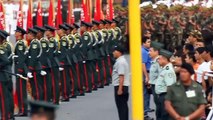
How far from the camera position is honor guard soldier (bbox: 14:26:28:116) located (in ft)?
67.1

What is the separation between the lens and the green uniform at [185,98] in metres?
13.4

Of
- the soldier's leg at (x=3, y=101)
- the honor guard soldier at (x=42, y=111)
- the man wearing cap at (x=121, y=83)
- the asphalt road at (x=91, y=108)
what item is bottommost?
the asphalt road at (x=91, y=108)

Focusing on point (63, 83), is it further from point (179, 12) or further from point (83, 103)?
point (179, 12)

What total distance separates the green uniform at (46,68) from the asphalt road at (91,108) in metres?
0.43

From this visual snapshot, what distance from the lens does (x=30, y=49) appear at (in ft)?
68.7

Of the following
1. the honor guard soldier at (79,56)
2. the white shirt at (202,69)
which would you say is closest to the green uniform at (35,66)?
the honor guard soldier at (79,56)

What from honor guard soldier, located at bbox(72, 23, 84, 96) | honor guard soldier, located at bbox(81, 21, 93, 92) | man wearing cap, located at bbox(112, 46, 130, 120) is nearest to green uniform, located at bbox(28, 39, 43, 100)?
honor guard soldier, located at bbox(72, 23, 84, 96)

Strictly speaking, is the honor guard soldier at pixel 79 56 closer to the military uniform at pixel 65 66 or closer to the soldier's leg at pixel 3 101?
the military uniform at pixel 65 66

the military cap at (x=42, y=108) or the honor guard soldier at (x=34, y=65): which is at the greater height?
the military cap at (x=42, y=108)

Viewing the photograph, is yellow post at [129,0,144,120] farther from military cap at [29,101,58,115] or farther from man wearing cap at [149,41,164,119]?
man wearing cap at [149,41,164,119]

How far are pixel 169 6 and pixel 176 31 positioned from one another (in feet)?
12.6

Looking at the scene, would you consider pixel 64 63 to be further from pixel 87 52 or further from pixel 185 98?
pixel 185 98

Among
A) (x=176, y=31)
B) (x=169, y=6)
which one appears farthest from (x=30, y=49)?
(x=169, y=6)

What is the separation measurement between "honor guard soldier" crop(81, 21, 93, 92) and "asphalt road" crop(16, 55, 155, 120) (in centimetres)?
32
